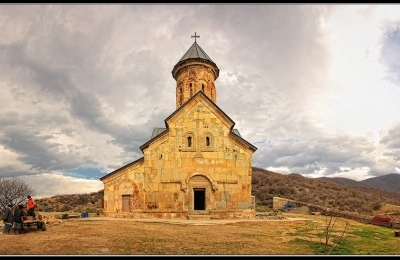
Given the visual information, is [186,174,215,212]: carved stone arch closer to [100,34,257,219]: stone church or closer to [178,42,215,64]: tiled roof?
→ [100,34,257,219]: stone church

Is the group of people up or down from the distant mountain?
up

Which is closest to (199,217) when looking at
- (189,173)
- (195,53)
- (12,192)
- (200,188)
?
(200,188)

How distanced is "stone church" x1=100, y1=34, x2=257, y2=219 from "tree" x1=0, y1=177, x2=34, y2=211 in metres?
14.0

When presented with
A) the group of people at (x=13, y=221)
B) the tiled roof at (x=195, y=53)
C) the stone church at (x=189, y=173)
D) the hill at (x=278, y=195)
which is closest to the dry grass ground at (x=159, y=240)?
the group of people at (x=13, y=221)

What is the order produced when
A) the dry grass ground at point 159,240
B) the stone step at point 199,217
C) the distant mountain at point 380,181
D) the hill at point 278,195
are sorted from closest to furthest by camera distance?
the dry grass ground at point 159,240 < the stone step at point 199,217 < the hill at point 278,195 < the distant mountain at point 380,181

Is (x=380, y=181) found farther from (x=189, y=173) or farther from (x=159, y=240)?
(x=159, y=240)

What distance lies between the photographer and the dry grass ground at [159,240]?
790cm

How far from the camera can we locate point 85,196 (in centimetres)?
3853

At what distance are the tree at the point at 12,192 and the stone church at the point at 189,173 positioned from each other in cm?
1399

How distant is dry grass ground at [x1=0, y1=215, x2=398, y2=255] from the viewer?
7900 mm

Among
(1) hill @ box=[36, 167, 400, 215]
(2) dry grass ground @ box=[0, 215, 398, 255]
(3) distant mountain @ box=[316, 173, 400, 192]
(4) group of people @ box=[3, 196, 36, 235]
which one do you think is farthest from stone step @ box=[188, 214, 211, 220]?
(3) distant mountain @ box=[316, 173, 400, 192]

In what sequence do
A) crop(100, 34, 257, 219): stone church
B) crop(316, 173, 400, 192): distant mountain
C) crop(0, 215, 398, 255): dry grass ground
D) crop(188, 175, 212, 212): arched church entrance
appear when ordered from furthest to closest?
crop(316, 173, 400, 192): distant mountain < crop(188, 175, 212, 212): arched church entrance < crop(100, 34, 257, 219): stone church < crop(0, 215, 398, 255): dry grass ground

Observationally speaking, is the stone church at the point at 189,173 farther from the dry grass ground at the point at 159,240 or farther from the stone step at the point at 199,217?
the dry grass ground at the point at 159,240

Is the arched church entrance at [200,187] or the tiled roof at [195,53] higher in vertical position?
the tiled roof at [195,53]
